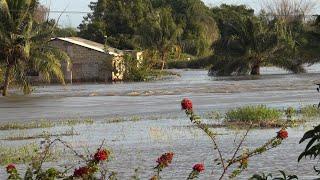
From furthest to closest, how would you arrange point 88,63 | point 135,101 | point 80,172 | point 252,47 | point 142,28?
point 142,28 → point 252,47 → point 88,63 → point 135,101 → point 80,172

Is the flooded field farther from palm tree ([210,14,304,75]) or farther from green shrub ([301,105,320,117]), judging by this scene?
palm tree ([210,14,304,75])

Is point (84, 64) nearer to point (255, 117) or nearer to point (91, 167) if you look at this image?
point (255, 117)

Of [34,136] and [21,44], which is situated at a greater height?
[21,44]

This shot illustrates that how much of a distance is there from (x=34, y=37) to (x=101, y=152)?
38.1 metres

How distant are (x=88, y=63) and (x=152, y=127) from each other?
38.3m

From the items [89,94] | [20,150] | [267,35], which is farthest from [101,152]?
[267,35]

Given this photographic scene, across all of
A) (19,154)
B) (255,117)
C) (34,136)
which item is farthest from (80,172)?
(255,117)

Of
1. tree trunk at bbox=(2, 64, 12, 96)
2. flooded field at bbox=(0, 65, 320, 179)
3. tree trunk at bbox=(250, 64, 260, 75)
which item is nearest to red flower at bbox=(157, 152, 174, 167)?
flooded field at bbox=(0, 65, 320, 179)

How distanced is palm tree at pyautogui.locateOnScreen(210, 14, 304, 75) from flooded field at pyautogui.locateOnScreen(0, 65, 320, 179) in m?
19.9

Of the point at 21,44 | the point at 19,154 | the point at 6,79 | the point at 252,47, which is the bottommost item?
the point at 19,154

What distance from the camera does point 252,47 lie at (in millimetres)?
60438

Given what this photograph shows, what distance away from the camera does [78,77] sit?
58781 mm

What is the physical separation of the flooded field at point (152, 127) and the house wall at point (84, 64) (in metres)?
16.3

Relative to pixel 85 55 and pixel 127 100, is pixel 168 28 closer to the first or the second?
pixel 85 55
